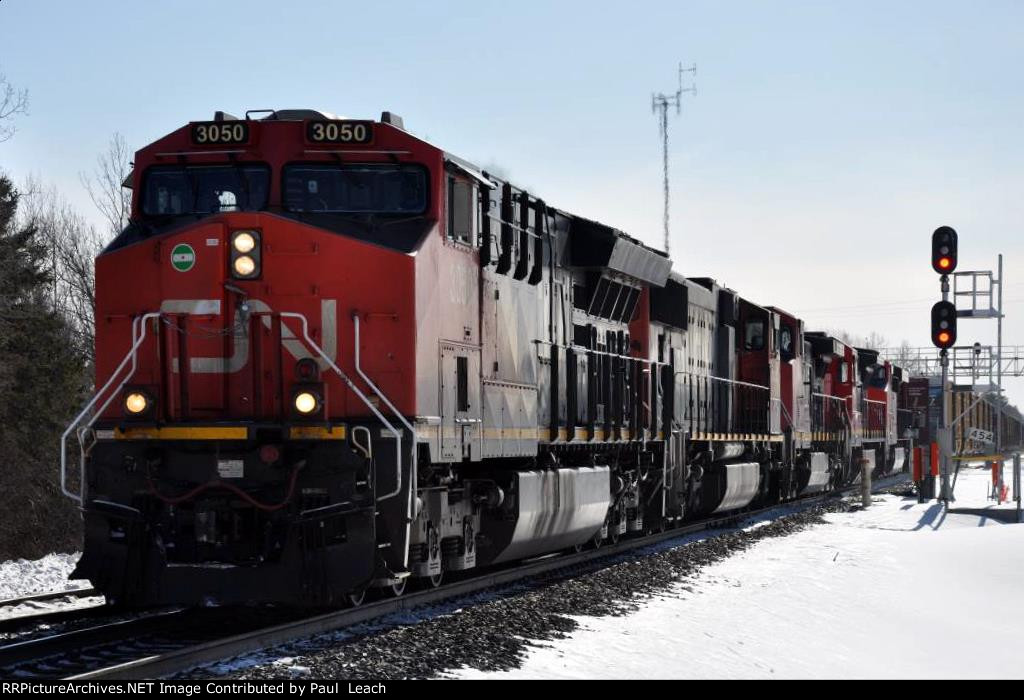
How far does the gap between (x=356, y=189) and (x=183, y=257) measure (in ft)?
5.01

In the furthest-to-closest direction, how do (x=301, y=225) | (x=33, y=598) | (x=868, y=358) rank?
(x=868, y=358) → (x=33, y=598) → (x=301, y=225)

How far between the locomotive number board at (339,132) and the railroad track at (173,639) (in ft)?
12.4

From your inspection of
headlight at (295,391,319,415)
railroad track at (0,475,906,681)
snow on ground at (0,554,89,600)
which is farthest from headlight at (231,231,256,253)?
snow on ground at (0,554,89,600)

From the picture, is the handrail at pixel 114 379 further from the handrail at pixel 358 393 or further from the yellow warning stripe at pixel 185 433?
the handrail at pixel 358 393

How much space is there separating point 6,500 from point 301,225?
25029 millimetres

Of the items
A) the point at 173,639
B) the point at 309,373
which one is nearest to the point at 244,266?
Answer: the point at 309,373

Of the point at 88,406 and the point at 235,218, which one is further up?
the point at 235,218

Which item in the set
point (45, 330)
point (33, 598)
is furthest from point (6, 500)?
point (33, 598)

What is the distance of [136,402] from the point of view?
10016mm

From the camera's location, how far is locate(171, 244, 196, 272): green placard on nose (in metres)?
10.2

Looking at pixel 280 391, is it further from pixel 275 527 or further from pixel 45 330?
pixel 45 330

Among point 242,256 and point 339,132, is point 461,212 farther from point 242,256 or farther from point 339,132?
point 242,256

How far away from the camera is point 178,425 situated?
9.84 metres

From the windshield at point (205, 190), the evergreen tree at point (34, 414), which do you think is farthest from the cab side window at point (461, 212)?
the evergreen tree at point (34, 414)
